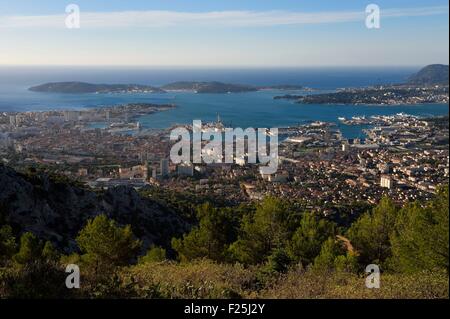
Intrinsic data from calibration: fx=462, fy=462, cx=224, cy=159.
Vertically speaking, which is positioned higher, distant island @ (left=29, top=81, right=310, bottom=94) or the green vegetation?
distant island @ (left=29, top=81, right=310, bottom=94)

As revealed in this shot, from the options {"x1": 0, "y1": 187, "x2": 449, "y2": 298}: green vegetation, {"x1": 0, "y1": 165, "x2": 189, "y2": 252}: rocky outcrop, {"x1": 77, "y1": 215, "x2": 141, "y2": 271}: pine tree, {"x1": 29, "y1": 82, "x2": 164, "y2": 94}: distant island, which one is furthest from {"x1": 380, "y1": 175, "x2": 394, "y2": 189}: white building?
{"x1": 29, "y1": 82, "x2": 164, "y2": 94}: distant island

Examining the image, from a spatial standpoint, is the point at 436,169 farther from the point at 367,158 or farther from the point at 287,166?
the point at 287,166

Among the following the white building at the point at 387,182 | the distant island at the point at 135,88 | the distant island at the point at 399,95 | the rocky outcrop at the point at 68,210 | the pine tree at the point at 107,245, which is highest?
the distant island at the point at 135,88

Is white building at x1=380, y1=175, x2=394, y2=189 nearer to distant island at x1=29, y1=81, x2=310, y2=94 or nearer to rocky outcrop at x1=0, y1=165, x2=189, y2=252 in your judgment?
rocky outcrop at x1=0, y1=165, x2=189, y2=252

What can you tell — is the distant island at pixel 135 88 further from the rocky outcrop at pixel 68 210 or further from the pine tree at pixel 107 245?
the pine tree at pixel 107 245

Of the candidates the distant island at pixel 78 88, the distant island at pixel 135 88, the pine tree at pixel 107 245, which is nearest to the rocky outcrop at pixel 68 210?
the pine tree at pixel 107 245

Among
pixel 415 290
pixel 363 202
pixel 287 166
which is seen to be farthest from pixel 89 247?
pixel 287 166

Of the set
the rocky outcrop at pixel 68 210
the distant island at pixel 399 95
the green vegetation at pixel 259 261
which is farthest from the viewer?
the distant island at pixel 399 95
